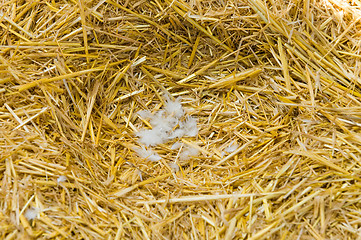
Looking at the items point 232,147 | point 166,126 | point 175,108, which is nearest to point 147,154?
point 166,126

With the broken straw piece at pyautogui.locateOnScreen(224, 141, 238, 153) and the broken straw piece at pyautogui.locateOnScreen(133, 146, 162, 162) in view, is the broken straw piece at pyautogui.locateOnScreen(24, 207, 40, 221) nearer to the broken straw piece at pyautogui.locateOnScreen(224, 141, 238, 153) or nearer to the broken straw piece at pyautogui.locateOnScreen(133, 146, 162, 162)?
the broken straw piece at pyautogui.locateOnScreen(133, 146, 162, 162)

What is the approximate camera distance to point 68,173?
4.38ft

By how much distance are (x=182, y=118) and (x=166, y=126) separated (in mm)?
87

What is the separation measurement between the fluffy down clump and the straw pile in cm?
2

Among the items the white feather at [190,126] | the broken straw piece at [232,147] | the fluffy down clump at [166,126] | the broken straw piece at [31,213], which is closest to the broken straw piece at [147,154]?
the fluffy down clump at [166,126]

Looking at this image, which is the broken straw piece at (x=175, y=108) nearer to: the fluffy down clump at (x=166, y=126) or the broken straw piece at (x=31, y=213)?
the fluffy down clump at (x=166, y=126)

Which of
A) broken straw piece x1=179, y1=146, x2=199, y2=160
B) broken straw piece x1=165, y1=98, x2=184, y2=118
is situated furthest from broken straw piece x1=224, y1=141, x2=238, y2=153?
broken straw piece x1=165, y1=98, x2=184, y2=118

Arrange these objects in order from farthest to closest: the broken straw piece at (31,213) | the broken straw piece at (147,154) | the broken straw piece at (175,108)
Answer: the broken straw piece at (175,108), the broken straw piece at (147,154), the broken straw piece at (31,213)

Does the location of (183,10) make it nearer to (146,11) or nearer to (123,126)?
(146,11)

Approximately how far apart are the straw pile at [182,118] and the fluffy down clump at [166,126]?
2 cm

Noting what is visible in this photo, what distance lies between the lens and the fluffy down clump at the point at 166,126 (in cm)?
165

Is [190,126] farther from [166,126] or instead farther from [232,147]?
[232,147]

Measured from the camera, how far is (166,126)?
1696 mm

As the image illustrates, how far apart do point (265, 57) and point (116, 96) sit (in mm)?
749
